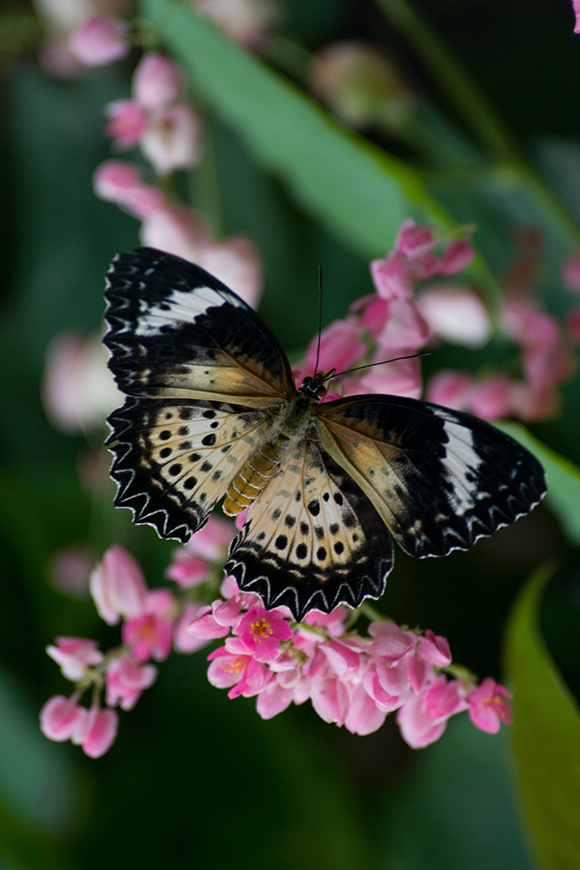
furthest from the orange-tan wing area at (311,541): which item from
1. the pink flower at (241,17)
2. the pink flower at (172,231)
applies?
the pink flower at (241,17)

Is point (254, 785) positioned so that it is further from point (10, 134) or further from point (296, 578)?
point (10, 134)

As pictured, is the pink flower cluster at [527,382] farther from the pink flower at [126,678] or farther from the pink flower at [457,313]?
the pink flower at [126,678]

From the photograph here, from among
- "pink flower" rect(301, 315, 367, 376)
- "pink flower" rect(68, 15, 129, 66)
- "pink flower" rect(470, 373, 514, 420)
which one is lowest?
"pink flower" rect(301, 315, 367, 376)

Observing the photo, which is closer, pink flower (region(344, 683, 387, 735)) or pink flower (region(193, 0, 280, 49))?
pink flower (region(344, 683, 387, 735))

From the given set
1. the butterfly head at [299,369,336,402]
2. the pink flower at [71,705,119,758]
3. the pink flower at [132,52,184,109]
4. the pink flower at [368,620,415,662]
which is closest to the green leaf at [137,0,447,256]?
the pink flower at [132,52,184,109]

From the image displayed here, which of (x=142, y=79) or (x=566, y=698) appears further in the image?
(x=142, y=79)

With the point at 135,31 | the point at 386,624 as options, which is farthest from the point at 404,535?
the point at 135,31

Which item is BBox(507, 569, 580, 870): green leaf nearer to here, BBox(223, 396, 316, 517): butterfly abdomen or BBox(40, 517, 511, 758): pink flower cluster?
BBox(40, 517, 511, 758): pink flower cluster
